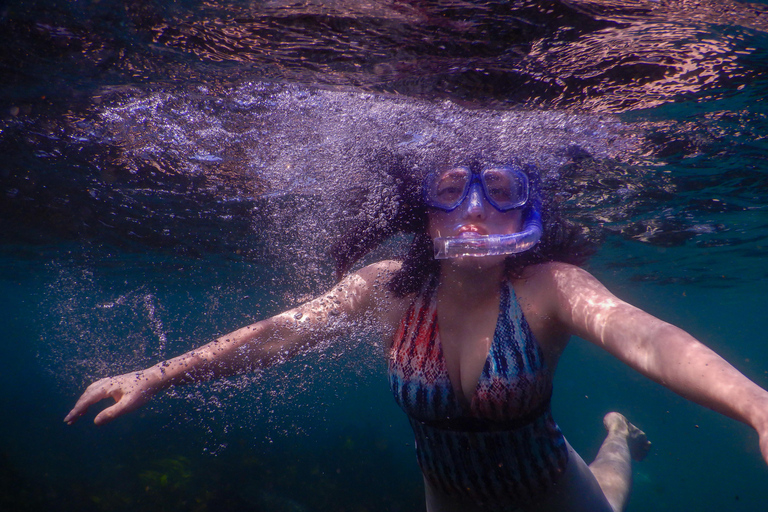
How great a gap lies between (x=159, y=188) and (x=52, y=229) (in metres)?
8.44

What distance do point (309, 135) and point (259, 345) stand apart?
16.6 feet

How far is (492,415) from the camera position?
2779 mm

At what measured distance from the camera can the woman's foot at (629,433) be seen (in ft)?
22.4

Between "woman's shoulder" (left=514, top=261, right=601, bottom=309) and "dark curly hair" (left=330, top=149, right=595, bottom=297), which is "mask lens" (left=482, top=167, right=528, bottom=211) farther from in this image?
"woman's shoulder" (left=514, top=261, right=601, bottom=309)

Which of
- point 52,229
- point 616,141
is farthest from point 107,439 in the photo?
point 616,141

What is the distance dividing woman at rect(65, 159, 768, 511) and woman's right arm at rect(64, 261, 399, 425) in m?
0.01

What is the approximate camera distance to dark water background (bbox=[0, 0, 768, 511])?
15.2 ft

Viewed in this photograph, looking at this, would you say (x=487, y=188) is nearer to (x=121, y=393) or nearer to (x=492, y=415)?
(x=492, y=415)

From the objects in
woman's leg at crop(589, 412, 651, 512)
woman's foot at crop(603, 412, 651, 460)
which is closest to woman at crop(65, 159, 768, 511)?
woman's leg at crop(589, 412, 651, 512)

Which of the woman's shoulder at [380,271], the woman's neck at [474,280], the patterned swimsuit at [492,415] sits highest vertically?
the woman's neck at [474,280]

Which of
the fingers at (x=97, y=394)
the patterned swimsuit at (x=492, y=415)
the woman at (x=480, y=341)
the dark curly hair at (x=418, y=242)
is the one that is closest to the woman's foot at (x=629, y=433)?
the woman at (x=480, y=341)

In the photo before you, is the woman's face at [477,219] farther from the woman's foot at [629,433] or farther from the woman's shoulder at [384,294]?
the woman's foot at [629,433]

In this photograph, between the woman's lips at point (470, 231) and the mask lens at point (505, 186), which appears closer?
the woman's lips at point (470, 231)

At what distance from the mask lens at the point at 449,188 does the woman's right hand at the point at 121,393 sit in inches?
123
